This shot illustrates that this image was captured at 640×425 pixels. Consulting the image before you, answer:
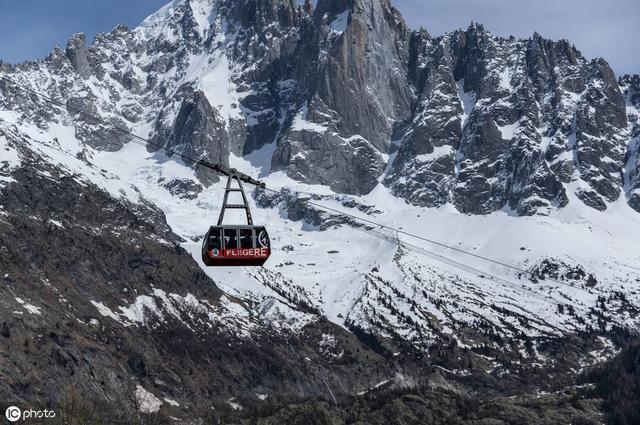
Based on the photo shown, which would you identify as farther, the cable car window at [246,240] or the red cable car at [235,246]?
the cable car window at [246,240]

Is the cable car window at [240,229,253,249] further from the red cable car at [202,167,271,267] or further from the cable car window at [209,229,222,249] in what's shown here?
the cable car window at [209,229,222,249]

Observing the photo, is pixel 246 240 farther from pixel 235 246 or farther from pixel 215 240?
pixel 215 240

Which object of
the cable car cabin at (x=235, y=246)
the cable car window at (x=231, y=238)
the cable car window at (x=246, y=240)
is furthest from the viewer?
the cable car window at (x=246, y=240)

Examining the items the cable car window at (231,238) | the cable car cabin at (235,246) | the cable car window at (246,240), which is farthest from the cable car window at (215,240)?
the cable car window at (246,240)

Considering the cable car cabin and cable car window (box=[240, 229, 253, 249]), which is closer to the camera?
the cable car cabin

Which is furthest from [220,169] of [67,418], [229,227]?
[67,418]

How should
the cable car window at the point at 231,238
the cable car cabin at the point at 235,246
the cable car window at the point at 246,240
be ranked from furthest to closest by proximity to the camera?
the cable car window at the point at 246,240 < the cable car window at the point at 231,238 < the cable car cabin at the point at 235,246

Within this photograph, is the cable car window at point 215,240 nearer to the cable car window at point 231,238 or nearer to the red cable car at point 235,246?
the red cable car at point 235,246

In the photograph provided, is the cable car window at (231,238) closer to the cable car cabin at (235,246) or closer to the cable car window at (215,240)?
the cable car cabin at (235,246)

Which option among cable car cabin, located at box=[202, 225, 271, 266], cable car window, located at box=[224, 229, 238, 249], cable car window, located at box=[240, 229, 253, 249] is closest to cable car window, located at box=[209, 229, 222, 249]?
cable car cabin, located at box=[202, 225, 271, 266]
